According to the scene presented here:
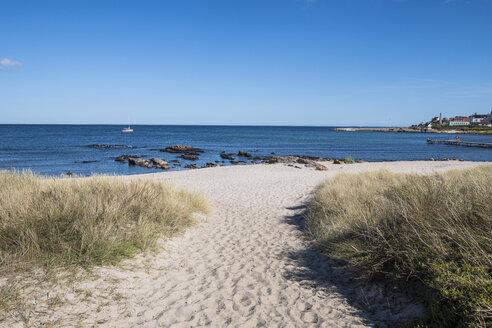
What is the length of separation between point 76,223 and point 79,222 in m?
0.06

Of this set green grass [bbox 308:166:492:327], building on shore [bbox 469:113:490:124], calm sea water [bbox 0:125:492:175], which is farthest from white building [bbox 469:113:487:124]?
green grass [bbox 308:166:492:327]

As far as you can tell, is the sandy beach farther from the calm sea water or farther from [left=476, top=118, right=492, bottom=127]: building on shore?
[left=476, top=118, right=492, bottom=127]: building on shore

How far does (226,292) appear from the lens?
4.82m

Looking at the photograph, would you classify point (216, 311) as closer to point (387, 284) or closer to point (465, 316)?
point (387, 284)

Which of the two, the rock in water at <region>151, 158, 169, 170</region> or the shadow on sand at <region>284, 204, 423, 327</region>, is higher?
the shadow on sand at <region>284, 204, 423, 327</region>

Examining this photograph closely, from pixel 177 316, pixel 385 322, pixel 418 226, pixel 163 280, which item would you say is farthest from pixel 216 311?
pixel 418 226

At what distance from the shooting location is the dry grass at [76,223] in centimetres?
464

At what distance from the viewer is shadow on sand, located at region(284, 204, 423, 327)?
3.87 meters

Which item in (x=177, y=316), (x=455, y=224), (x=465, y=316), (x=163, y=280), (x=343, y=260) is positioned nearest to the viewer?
(x=465, y=316)

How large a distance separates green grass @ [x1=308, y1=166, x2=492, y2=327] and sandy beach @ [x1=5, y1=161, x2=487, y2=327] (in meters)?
0.41

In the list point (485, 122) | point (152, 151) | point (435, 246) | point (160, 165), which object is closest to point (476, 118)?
point (485, 122)

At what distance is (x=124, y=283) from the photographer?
467cm

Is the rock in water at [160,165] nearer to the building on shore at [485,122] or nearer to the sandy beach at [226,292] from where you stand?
the sandy beach at [226,292]

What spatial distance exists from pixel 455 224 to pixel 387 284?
1.37 meters
